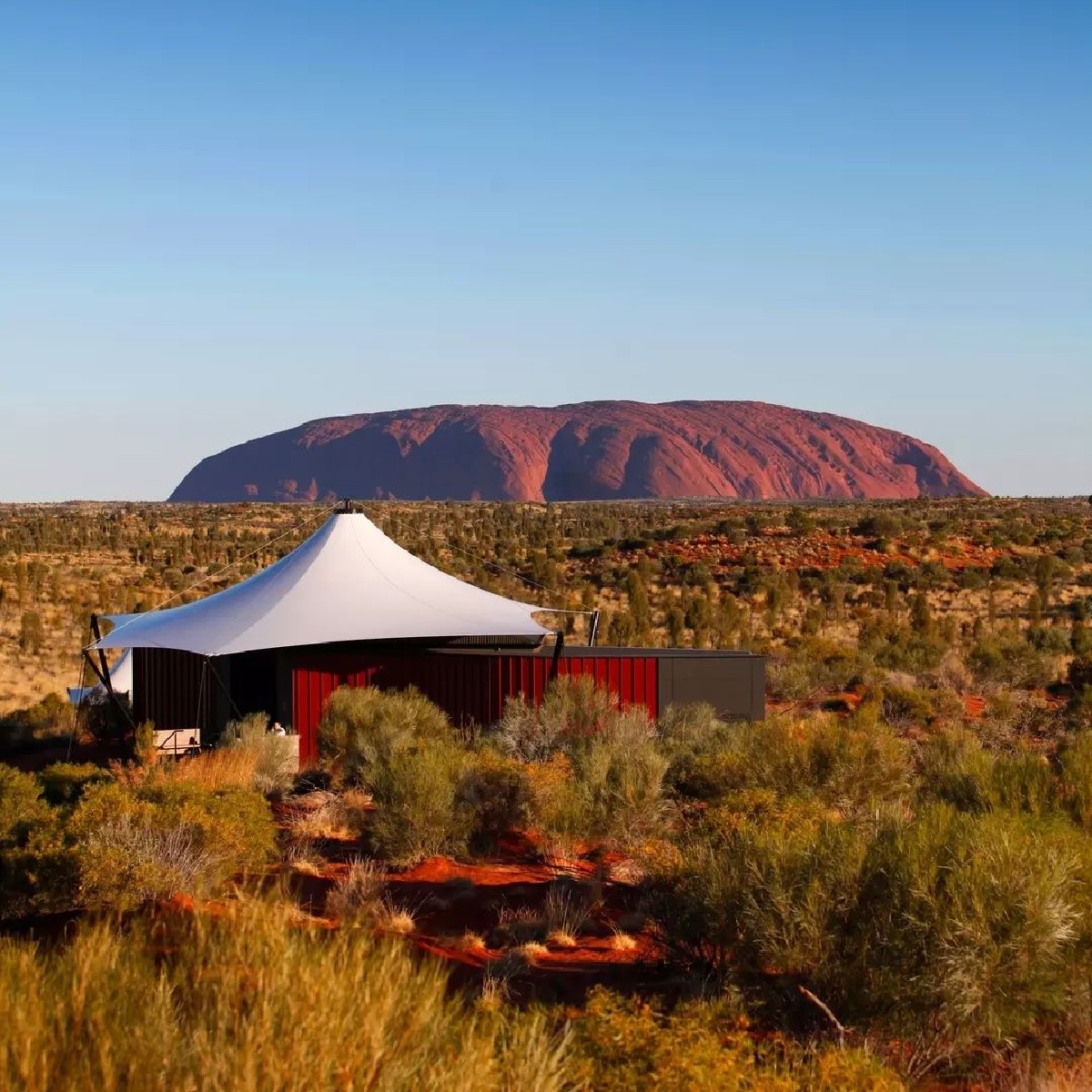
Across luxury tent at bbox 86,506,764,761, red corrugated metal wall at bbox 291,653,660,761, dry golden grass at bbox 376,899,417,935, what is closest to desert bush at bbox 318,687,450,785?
red corrugated metal wall at bbox 291,653,660,761

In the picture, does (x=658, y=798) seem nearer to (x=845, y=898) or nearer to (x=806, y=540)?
(x=845, y=898)

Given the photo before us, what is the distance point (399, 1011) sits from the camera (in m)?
4.30

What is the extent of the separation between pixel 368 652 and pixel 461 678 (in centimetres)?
142

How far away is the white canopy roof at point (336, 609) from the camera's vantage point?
18059 millimetres

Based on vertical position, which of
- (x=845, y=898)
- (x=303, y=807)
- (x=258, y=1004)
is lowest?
(x=303, y=807)

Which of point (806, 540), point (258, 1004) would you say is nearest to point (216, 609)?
point (258, 1004)

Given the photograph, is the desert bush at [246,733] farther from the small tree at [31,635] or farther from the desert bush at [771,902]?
the small tree at [31,635]

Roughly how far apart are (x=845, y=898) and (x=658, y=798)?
5.49 metres

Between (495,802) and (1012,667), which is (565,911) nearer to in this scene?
(495,802)

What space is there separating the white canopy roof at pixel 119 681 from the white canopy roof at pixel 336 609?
6.81 ft

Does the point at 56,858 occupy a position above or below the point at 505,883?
above

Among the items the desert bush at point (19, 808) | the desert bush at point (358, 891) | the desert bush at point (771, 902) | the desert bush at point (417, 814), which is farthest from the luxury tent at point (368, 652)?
the desert bush at point (771, 902)

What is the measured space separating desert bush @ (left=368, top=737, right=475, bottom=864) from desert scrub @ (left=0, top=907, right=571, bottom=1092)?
636cm

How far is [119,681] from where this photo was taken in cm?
2431
